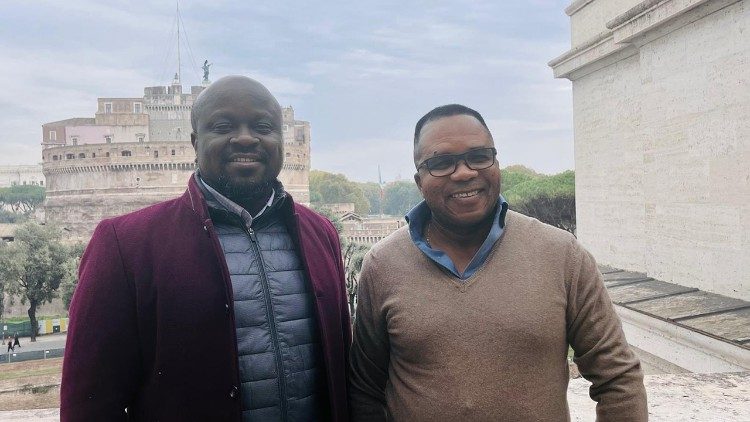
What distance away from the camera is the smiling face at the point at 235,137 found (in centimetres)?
162

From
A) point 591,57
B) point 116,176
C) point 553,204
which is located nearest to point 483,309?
point 591,57

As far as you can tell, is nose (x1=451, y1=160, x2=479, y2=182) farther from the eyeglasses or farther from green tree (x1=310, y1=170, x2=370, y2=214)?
green tree (x1=310, y1=170, x2=370, y2=214)

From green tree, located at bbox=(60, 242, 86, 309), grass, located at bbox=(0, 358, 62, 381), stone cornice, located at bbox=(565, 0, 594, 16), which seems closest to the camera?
stone cornice, located at bbox=(565, 0, 594, 16)

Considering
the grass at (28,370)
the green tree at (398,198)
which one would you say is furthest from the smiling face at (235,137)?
the green tree at (398,198)

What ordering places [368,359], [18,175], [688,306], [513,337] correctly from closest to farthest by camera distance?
[513,337] → [368,359] → [688,306] → [18,175]

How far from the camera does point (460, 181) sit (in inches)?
60.7

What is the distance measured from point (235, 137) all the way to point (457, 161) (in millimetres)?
580

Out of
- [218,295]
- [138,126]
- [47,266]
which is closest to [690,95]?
[218,295]

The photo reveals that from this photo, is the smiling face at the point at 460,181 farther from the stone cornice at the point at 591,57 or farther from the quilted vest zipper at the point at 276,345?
the stone cornice at the point at 591,57

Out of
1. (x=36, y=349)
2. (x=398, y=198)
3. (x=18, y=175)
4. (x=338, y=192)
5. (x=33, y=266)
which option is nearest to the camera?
(x=36, y=349)

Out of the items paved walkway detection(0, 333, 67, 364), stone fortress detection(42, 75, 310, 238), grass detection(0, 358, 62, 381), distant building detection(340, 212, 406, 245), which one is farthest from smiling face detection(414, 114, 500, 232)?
stone fortress detection(42, 75, 310, 238)

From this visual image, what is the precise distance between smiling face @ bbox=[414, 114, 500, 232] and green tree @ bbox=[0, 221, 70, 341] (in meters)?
22.0

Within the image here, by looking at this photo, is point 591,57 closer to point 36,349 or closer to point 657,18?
point 657,18

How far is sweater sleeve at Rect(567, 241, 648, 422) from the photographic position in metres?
1.45
